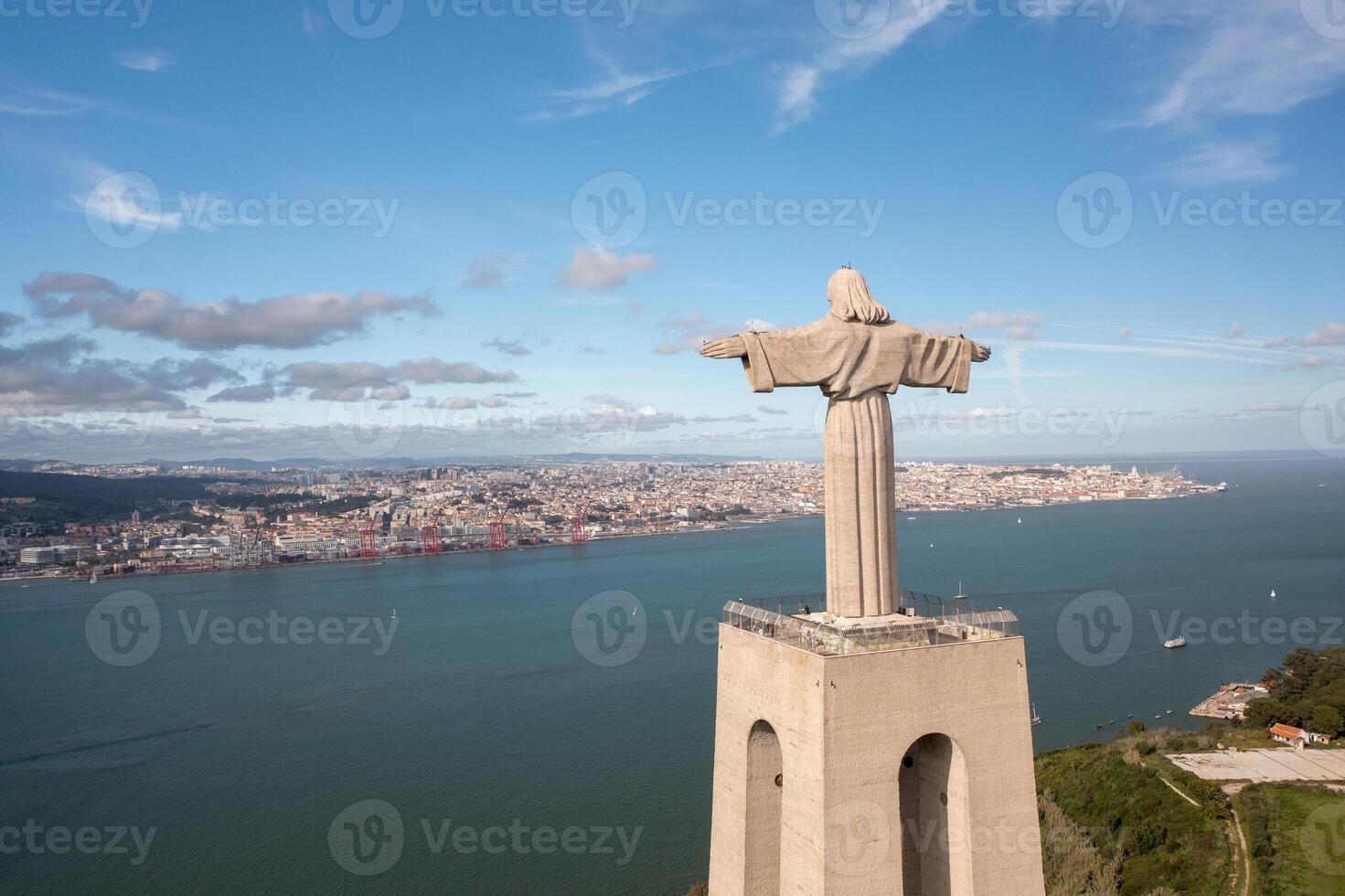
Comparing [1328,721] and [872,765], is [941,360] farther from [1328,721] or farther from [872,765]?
[1328,721]

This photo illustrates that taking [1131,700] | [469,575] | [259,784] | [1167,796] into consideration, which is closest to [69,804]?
[259,784]

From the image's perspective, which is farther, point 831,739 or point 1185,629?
point 1185,629

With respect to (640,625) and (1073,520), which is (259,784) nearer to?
(640,625)

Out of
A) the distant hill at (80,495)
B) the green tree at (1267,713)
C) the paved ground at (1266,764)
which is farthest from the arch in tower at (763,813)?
the distant hill at (80,495)

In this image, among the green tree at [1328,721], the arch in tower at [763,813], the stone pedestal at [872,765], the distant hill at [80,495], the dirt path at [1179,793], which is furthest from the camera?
the distant hill at [80,495]

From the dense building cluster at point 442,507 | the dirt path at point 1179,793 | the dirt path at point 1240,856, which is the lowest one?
the dirt path at point 1240,856

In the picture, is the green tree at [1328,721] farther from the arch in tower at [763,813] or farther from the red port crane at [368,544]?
the red port crane at [368,544]
